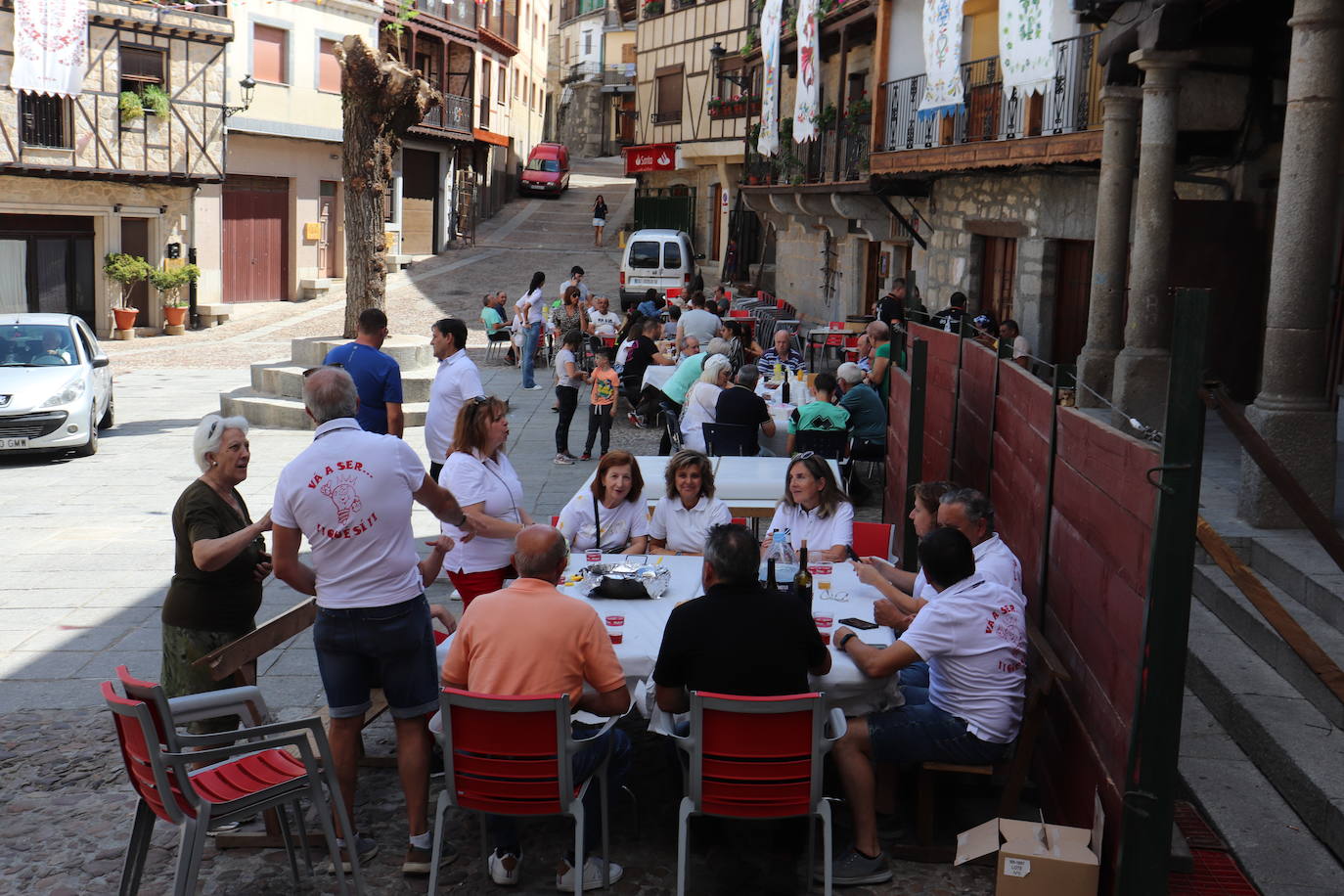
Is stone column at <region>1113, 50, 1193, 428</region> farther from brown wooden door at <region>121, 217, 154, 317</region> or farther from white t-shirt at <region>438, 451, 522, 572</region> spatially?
brown wooden door at <region>121, 217, 154, 317</region>

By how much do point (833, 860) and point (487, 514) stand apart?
8.38 ft

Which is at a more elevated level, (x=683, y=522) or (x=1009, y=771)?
(x=683, y=522)

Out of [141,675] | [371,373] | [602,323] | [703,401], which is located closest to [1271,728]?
[141,675]

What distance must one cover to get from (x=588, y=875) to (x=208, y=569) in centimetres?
180

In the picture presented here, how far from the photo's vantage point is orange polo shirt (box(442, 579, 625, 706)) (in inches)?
176

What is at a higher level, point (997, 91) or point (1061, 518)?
point (997, 91)

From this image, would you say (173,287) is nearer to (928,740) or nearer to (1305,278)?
(1305,278)

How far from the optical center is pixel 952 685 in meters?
4.94

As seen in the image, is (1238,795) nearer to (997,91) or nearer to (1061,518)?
(1061,518)

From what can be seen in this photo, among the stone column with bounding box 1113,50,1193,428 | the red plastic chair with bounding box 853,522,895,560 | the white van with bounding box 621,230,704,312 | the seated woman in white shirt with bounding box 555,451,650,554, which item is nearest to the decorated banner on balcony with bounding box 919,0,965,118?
the stone column with bounding box 1113,50,1193,428

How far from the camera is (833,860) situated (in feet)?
15.8

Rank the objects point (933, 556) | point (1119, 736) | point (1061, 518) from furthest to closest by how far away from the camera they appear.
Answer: point (1061, 518)
point (933, 556)
point (1119, 736)

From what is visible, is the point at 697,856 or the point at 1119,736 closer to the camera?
the point at 1119,736

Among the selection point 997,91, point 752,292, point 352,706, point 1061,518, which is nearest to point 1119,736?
point 1061,518
